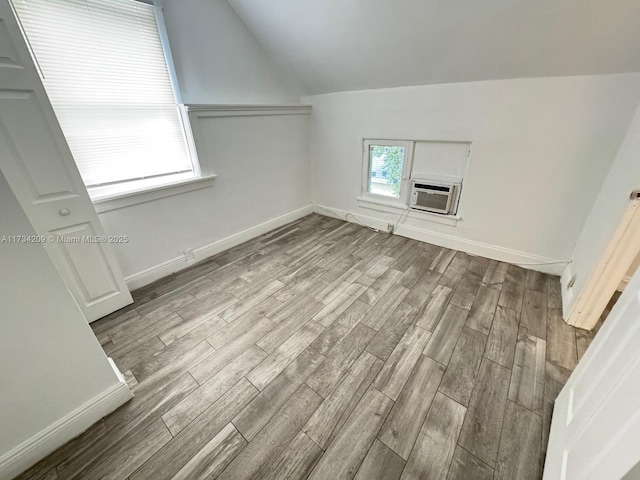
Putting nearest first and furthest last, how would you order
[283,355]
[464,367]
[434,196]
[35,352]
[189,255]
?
1. [35,352]
2. [464,367]
3. [283,355]
4. [189,255]
5. [434,196]

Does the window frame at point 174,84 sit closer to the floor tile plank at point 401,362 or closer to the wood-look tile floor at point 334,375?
the wood-look tile floor at point 334,375

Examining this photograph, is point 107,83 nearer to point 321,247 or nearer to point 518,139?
point 321,247

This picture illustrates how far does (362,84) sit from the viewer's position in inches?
107

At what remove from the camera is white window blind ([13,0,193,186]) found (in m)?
1.62

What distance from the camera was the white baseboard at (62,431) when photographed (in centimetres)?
108

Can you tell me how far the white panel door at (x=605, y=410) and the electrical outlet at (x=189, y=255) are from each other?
282 centimetres

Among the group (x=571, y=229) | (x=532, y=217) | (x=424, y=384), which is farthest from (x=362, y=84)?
(x=424, y=384)

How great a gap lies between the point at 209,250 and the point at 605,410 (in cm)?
287

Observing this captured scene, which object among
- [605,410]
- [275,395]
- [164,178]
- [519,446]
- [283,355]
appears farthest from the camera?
[164,178]

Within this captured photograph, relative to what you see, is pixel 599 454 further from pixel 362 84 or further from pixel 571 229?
pixel 362 84

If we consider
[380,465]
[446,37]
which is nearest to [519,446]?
[380,465]

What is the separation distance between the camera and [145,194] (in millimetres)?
2121

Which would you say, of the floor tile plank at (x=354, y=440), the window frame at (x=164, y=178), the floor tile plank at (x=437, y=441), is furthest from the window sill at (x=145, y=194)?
the floor tile plank at (x=437, y=441)

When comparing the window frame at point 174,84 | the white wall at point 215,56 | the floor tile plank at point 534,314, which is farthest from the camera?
the white wall at point 215,56
